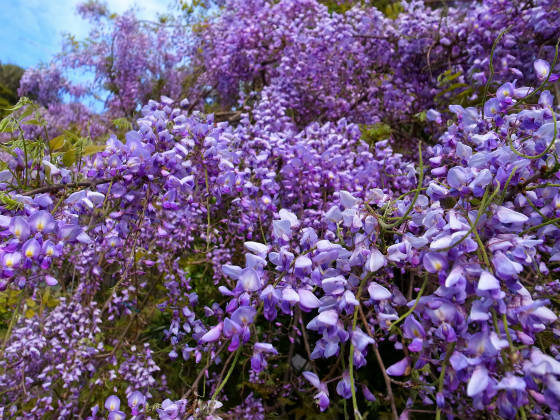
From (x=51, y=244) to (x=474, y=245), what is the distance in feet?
3.67

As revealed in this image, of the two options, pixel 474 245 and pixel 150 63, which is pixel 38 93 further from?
pixel 474 245

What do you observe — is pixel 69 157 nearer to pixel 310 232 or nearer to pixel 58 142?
pixel 58 142

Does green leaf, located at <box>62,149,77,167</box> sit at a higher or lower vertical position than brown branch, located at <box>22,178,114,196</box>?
higher

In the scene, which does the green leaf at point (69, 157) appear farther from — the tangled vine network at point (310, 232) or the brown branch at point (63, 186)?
the brown branch at point (63, 186)

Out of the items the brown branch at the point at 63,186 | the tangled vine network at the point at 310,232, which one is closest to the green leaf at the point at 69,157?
the tangled vine network at the point at 310,232

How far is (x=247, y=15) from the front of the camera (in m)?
3.40

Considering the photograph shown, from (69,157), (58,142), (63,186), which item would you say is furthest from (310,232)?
(58,142)

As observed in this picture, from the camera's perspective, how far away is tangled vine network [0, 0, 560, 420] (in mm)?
896

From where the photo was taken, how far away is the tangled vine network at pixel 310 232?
90 cm

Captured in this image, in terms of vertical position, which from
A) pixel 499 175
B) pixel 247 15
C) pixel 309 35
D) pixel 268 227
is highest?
pixel 247 15

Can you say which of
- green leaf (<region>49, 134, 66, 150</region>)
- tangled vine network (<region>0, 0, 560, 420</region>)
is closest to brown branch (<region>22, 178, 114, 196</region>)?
tangled vine network (<region>0, 0, 560, 420</region>)

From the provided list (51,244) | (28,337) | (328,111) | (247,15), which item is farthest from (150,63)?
(51,244)

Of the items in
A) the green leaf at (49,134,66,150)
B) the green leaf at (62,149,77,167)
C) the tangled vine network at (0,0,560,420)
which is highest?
the green leaf at (49,134,66,150)

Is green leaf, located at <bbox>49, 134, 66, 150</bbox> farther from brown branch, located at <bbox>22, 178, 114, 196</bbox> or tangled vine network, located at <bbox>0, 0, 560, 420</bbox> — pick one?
brown branch, located at <bbox>22, 178, 114, 196</bbox>
